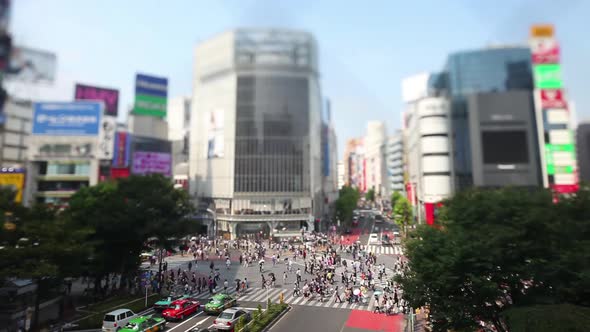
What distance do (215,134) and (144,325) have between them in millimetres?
57859

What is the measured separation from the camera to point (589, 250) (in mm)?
16453

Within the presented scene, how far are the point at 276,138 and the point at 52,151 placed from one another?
4414 centimetres

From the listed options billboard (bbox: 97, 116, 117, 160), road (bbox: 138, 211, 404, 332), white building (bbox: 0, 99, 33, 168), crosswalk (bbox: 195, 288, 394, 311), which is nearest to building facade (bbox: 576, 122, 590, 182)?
road (bbox: 138, 211, 404, 332)

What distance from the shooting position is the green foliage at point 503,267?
17297mm

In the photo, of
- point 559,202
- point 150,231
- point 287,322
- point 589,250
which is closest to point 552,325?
point 589,250

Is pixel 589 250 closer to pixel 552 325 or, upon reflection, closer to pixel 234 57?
pixel 552 325

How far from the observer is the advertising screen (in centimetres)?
6312

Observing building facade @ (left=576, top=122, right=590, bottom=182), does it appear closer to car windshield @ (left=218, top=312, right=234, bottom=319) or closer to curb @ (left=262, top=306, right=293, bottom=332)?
curb @ (left=262, top=306, right=293, bottom=332)

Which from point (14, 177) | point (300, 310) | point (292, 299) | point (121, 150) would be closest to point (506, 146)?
point (292, 299)

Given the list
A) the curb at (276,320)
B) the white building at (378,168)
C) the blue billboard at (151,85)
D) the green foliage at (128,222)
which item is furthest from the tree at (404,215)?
the white building at (378,168)

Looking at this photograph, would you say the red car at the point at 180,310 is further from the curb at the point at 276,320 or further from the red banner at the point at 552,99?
the red banner at the point at 552,99

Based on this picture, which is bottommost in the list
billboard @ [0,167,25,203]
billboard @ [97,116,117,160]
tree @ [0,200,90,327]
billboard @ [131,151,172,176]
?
tree @ [0,200,90,327]

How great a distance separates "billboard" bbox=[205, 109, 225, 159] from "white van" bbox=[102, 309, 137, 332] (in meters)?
53.9

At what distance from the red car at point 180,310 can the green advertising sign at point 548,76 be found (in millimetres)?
68253
